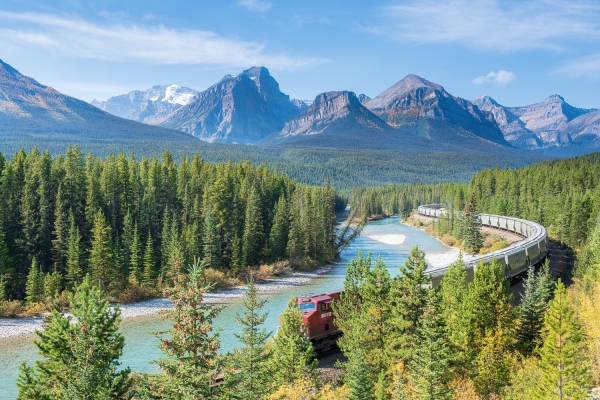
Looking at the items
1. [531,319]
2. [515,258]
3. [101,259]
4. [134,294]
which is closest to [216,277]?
[134,294]

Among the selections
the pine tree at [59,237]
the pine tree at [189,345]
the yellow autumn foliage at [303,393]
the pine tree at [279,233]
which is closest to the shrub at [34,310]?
the pine tree at [59,237]

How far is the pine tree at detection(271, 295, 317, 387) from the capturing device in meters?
24.0

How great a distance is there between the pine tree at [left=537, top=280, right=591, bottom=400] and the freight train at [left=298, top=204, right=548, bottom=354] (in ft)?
45.5

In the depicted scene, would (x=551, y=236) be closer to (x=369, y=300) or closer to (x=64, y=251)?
(x=369, y=300)

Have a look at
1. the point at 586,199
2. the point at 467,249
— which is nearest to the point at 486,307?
the point at 467,249

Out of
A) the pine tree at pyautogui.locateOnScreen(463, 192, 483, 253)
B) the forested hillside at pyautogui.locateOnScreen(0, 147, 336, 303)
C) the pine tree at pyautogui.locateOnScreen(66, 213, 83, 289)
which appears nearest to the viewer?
the pine tree at pyautogui.locateOnScreen(66, 213, 83, 289)

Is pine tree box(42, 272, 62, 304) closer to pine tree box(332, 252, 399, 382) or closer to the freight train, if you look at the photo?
the freight train

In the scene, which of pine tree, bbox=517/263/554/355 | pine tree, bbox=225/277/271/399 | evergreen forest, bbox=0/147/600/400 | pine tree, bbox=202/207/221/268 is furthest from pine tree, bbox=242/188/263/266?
pine tree, bbox=225/277/271/399

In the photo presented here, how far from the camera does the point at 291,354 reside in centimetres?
2453

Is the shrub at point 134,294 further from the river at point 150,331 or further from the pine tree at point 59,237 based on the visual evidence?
the pine tree at point 59,237

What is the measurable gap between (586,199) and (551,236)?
9.28 metres

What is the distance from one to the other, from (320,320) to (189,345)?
59.9 ft

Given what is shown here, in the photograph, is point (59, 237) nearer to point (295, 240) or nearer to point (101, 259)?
point (101, 259)

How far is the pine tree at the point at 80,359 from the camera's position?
1695 cm
